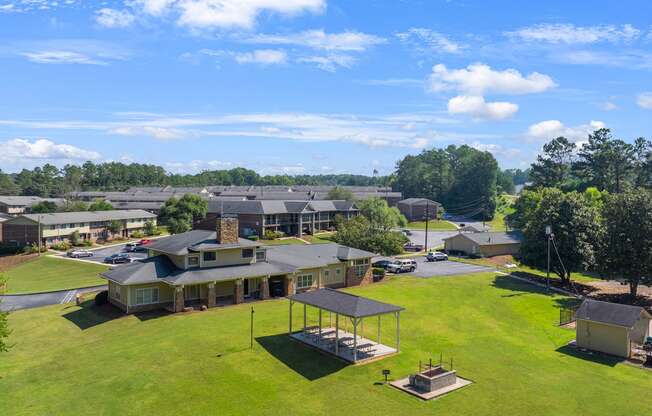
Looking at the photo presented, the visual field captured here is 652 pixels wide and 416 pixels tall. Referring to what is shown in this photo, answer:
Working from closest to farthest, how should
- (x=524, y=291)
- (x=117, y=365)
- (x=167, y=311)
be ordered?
(x=117, y=365) < (x=167, y=311) < (x=524, y=291)

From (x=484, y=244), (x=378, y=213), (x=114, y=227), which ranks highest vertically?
(x=378, y=213)

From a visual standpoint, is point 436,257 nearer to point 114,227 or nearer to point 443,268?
point 443,268

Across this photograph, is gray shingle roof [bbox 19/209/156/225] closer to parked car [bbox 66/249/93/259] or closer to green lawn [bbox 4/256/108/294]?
parked car [bbox 66/249/93/259]

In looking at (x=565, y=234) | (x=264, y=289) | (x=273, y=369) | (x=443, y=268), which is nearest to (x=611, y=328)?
(x=273, y=369)

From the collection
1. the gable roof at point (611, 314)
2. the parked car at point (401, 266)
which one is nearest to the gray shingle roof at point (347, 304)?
the gable roof at point (611, 314)

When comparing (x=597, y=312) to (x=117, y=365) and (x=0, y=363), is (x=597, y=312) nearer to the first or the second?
(x=117, y=365)

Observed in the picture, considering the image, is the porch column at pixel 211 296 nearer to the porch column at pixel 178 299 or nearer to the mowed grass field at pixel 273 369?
the mowed grass field at pixel 273 369

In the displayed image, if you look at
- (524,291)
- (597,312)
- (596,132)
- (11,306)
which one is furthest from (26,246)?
(596,132)
